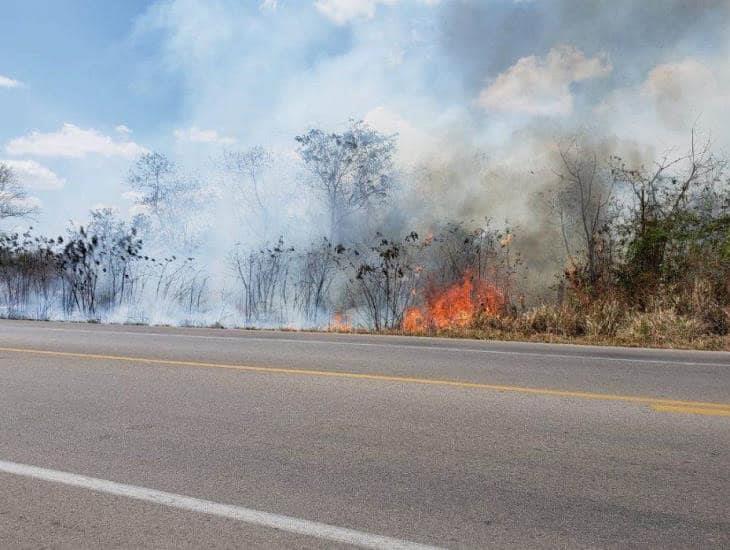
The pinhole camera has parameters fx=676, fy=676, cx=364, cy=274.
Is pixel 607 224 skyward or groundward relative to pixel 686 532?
skyward

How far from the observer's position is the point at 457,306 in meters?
14.1

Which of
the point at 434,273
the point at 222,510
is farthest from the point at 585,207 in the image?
the point at 222,510

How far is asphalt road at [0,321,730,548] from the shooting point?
3.34 metres

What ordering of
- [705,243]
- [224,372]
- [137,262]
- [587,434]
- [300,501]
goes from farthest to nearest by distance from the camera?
[137,262] < [705,243] < [224,372] < [587,434] < [300,501]

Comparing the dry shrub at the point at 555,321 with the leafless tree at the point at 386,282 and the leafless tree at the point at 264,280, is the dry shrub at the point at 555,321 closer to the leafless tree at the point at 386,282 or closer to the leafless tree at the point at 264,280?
the leafless tree at the point at 386,282

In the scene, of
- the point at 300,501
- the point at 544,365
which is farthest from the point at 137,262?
the point at 300,501

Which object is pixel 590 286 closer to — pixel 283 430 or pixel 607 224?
pixel 607 224

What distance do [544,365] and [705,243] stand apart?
688 cm

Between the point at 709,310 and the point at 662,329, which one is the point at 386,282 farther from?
the point at 709,310

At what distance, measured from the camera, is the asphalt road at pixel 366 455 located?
3.34 m

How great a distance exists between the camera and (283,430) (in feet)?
16.8

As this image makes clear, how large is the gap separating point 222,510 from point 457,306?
1086 cm

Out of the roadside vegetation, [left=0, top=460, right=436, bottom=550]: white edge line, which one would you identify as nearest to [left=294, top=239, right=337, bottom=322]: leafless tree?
the roadside vegetation

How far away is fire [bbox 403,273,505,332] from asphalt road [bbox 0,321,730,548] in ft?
17.1
